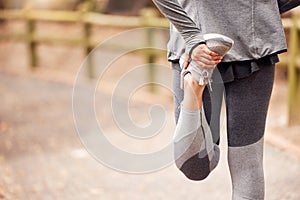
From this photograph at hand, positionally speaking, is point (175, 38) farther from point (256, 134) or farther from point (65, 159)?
point (65, 159)

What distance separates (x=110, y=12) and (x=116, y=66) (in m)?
→ 4.17

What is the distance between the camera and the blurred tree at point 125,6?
15484 mm

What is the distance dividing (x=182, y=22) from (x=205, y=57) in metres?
0.14

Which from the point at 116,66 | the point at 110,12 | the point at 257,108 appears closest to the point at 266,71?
the point at 257,108

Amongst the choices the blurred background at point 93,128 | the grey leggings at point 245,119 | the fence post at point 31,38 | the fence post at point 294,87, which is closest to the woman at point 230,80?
the grey leggings at point 245,119

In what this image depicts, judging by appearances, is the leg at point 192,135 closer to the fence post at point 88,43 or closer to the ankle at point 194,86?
the ankle at point 194,86

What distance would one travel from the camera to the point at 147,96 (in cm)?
855

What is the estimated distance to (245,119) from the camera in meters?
2.14

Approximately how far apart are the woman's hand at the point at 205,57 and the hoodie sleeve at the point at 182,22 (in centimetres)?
3

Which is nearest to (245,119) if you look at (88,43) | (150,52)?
(150,52)

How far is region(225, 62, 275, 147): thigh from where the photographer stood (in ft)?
6.96

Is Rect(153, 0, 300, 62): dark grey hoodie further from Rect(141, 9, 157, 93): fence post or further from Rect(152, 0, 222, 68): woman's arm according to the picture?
Rect(141, 9, 157, 93): fence post

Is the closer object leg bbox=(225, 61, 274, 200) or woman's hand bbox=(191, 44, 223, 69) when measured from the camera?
woman's hand bbox=(191, 44, 223, 69)

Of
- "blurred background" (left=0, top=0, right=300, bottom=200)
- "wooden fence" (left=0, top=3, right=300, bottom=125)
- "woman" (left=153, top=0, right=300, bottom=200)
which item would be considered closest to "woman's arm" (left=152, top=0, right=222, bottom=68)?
"woman" (left=153, top=0, right=300, bottom=200)
